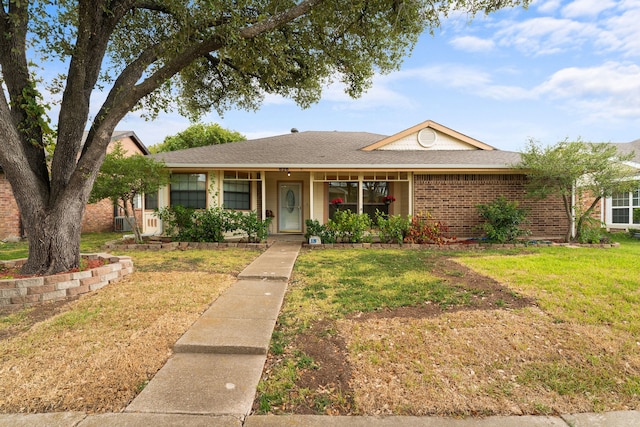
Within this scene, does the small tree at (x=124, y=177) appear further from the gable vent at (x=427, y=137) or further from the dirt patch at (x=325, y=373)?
the gable vent at (x=427, y=137)

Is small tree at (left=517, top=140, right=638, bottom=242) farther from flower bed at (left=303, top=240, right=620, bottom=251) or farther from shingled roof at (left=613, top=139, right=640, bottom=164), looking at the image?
shingled roof at (left=613, top=139, right=640, bottom=164)

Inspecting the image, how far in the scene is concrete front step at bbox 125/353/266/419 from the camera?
7.18ft

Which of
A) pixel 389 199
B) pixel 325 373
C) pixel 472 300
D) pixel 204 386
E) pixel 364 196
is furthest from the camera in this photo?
pixel 364 196

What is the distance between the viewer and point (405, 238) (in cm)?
1014

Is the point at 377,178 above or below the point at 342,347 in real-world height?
above

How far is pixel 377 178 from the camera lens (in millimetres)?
11992

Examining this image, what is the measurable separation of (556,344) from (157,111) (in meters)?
8.23

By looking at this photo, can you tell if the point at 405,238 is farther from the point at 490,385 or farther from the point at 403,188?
the point at 490,385

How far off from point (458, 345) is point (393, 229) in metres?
6.86

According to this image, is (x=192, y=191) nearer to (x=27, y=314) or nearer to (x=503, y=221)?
(x=27, y=314)

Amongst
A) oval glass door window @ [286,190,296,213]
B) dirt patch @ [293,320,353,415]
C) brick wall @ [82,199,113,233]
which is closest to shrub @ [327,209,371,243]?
oval glass door window @ [286,190,296,213]

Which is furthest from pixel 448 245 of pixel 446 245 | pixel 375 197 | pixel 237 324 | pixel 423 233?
pixel 237 324

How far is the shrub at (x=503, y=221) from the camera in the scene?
9.90m

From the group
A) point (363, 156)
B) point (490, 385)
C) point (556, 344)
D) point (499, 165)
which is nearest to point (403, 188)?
point (363, 156)
